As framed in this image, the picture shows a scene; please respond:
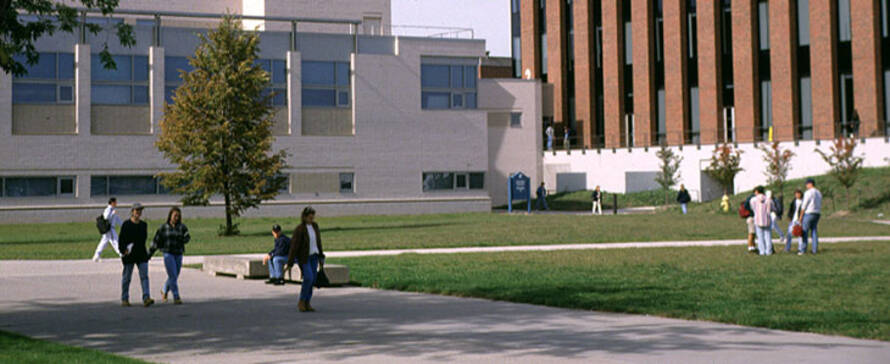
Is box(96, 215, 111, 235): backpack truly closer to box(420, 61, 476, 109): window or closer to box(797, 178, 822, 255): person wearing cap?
box(797, 178, 822, 255): person wearing cap

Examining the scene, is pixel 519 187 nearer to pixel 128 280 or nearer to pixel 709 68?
pixel 709 68

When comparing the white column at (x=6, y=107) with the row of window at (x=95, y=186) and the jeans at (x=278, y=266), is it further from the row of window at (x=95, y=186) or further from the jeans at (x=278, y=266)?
the jeans at (x=278, y=266)

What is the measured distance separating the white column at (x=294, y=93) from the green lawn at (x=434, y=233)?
344 inches

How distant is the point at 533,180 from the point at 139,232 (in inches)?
1970

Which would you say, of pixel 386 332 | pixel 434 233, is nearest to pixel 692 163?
pixel 434 233

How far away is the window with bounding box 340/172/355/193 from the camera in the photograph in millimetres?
55500

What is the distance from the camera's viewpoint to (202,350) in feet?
34.9

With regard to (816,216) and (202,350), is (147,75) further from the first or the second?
(202,350)

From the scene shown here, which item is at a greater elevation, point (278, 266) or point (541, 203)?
point (541, 203)

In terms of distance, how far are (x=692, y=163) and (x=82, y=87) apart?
3352 cm

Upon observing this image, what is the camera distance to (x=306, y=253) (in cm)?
1438

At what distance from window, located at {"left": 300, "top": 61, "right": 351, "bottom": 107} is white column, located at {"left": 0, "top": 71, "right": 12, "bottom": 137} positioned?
14.4 m

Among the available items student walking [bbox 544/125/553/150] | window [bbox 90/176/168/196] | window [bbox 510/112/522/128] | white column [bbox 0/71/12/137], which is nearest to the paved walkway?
white column [bbox 0/71/12/137]

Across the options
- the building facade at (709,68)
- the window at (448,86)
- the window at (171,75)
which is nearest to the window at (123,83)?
the window at (171,75)
